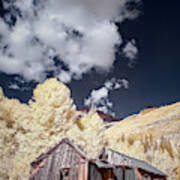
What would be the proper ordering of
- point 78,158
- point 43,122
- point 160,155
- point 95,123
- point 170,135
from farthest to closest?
point 170,135 < point 160,155 < point 95,123 < point 43,122 < point 78,158

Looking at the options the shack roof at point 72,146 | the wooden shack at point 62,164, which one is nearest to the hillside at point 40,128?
the shack roof at point 72,146

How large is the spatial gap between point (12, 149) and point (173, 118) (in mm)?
42198

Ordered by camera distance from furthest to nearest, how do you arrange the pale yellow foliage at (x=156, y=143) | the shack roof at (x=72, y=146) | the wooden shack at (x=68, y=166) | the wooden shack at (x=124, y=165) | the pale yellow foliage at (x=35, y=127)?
the pale yellow foliage at (x=156, y=143), the pale yellow foliage at (x=35, y=127), the wooden shack at (x=124, y=165), the shack roof at (x=72, y=146), the wooden shack at (x=68, y=166)

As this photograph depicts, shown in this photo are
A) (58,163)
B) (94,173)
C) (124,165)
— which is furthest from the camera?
(124,165)

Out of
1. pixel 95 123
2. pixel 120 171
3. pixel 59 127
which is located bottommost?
pixel 120 171

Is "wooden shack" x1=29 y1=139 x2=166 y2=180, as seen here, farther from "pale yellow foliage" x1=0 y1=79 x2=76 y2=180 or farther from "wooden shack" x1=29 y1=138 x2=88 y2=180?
"pale yellow foliage" x1=0 y1=79 x2=76 y2=180

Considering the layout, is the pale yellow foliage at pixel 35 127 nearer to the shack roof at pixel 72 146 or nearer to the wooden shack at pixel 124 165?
the shack roof at pixel 72 146

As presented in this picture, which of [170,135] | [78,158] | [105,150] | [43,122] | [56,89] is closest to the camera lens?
[78,158]

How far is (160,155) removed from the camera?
34406 mm

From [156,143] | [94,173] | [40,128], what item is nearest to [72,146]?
[94,173]

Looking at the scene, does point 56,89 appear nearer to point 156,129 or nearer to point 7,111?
point 7,111

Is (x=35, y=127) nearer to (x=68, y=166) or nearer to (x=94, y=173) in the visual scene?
(x=68, y=166)

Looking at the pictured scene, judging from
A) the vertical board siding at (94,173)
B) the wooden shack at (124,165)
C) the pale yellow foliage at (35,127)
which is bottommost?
the vertical board siding at (94,173)

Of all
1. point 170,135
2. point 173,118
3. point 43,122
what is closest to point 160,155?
point 170,135
